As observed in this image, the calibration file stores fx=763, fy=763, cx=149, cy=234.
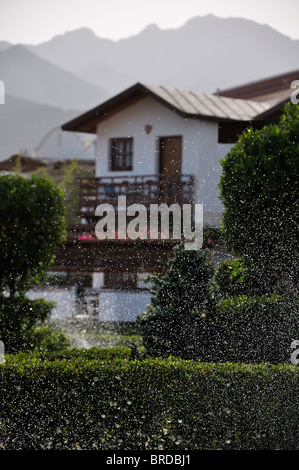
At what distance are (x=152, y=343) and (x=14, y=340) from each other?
9.07ft

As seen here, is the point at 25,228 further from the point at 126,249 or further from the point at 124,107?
the point at 124,107

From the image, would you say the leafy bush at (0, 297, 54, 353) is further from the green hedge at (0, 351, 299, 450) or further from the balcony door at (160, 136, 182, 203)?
the balcony door at (160, 136, 182, 203)

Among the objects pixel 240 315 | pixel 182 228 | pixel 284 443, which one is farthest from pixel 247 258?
pixel 182 228

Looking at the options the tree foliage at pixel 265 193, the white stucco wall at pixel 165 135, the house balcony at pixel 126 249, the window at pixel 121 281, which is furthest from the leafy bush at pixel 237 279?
the window at pixel 121 281

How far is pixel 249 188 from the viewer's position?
1062 cm

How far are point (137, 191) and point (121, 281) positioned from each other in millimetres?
3268

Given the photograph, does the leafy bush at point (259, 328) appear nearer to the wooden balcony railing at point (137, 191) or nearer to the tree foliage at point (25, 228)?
the tree foliage at point (25, 228)

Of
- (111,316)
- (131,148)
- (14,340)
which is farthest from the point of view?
(131,148)

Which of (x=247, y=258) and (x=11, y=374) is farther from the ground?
(x=247, y=258)

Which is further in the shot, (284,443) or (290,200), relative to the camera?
(290,200)

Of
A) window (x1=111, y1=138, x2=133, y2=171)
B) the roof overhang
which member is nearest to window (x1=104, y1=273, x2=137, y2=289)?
window (x1=111, y1=138, x2=133, y2=171)

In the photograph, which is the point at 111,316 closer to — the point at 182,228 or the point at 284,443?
the point at 182,228

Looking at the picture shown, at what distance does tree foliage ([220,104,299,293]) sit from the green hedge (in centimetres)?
327

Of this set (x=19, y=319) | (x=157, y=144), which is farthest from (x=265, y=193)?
(x=157, y=144)
